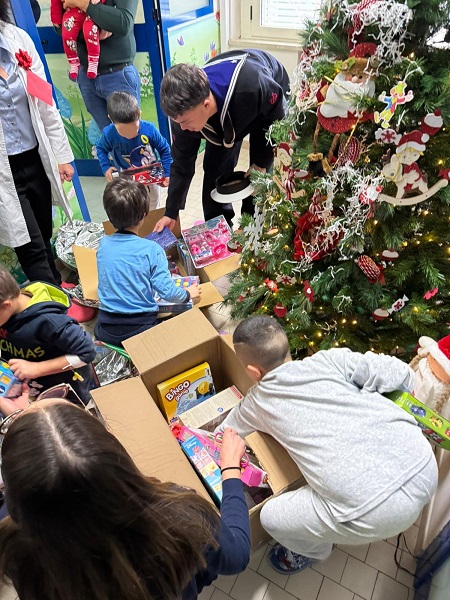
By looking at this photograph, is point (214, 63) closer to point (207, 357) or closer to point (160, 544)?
point (207, 357)

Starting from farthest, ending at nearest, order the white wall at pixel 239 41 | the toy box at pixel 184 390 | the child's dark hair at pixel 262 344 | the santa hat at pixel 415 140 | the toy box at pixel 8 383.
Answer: the white wall at pixel 239 41 < the toy box at pixel 184 390 < the toy box at pixel 8 383 < the child's dark hair at pixel 262 344 < the santa hat at pixel 415 140

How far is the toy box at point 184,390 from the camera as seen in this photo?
1.63 m

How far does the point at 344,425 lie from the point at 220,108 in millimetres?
1620

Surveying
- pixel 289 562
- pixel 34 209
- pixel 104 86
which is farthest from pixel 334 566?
pixel 104 86

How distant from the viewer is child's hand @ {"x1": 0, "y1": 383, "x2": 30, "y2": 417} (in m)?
1.43

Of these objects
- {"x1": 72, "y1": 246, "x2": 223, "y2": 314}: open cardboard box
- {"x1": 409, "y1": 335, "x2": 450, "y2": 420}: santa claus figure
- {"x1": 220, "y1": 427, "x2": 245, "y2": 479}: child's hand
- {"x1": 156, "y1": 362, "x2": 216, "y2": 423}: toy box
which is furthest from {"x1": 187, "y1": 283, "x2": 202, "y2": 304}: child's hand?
{"x1": 409, "y1": 335, "x2": 450, "y2": 420}: santa claus figure

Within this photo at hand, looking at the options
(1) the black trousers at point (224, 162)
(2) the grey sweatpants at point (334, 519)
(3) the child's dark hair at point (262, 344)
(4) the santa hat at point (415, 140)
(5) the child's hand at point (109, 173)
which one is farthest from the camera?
Answer: (5) the child's hand at point (109, 173)

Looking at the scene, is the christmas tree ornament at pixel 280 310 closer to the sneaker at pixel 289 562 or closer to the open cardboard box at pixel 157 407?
the open cardboard box at pixel 157 407

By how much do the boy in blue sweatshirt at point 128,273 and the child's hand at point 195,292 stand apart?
0.32 ft

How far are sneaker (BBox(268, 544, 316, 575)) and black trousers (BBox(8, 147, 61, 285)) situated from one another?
1842mm

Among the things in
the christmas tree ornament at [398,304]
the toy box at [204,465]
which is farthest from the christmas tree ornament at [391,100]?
the toy box at [204,465]

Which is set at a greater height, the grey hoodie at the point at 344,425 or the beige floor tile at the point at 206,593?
the grey hoodie at the point at 344,425

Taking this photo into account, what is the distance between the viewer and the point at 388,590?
4.72 feet

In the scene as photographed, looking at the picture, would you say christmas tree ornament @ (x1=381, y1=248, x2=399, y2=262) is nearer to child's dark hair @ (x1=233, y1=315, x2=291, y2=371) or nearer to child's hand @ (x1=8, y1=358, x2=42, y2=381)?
child's dark hair @ (x1=233, y1=315, x2=291, y2=371)
